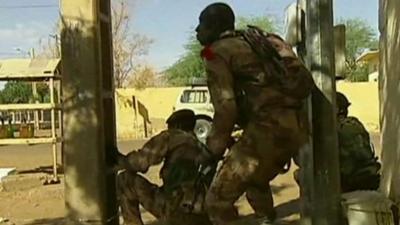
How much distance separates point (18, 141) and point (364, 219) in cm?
892

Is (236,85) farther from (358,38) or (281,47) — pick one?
(358,38)

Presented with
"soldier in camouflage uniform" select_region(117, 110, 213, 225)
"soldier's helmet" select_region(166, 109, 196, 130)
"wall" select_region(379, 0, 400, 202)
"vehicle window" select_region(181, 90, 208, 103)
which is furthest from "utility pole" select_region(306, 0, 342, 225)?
"vehicle window" select_region(181, 90, 208, 103)

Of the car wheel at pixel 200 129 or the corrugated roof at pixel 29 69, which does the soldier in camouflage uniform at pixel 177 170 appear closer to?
the car wheel at pixel 200 129

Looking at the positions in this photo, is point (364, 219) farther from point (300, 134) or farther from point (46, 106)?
point (46, 106)

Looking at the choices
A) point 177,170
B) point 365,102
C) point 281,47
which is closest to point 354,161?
point 177,170

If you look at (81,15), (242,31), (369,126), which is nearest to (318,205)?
(242,31)

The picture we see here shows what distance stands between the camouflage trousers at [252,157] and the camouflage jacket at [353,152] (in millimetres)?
1665

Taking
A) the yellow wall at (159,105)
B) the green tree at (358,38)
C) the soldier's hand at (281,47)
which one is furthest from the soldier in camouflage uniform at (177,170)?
the green tree at (358,38)

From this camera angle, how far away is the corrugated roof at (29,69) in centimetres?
1278

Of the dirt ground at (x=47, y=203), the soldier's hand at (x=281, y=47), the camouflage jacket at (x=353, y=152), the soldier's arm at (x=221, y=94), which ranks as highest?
the soldier's hand at (x=281, y=47)

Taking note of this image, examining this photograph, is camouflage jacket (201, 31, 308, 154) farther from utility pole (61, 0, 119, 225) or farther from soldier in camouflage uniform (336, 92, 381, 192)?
soldier in camouflage uniform (336, 92, 381, 192)

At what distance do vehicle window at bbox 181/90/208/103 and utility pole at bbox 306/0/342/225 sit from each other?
1645 centimetres

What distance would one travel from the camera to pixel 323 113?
4750mm

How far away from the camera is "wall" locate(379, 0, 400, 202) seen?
519cm
